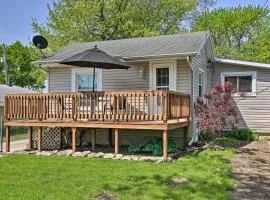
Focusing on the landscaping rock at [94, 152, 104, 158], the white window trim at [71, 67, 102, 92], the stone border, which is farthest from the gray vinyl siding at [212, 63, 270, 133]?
the landscaping rock at [94, 152, 104, 158]

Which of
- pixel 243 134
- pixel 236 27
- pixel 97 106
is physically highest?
pixel 236 27

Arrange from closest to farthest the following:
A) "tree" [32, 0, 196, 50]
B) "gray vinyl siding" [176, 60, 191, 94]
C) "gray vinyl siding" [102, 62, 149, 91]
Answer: "gray vinyl siding" [176, 60, 191, 94] → "gray vinyl siding" [102, 62, 149, 91] → "tree" [32, 0, 196, 50]

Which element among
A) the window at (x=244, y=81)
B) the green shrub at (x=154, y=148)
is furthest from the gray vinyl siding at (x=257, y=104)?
A: the green shrub at (x=154, y=148)

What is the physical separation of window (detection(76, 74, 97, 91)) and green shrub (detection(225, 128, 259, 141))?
251 inches

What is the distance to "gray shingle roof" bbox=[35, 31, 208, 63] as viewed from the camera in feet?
43.0

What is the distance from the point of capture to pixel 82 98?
12.2 metres

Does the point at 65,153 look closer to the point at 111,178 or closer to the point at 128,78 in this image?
the point at 128,78

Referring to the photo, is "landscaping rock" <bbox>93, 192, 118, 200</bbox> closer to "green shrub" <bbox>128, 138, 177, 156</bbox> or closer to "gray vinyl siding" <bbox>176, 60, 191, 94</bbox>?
"green shrub" <bbox>128, 138, 177, 156</bbox>

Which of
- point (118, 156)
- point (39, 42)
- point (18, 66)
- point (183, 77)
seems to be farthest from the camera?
point (18, 66)

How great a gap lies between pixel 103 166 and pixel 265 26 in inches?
1228

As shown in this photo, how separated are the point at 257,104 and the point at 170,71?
204 inches

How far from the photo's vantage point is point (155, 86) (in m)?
13.8

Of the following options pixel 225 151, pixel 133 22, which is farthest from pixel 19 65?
pixel 225 151

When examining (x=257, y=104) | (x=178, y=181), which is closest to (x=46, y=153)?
(x=178, y=181)
